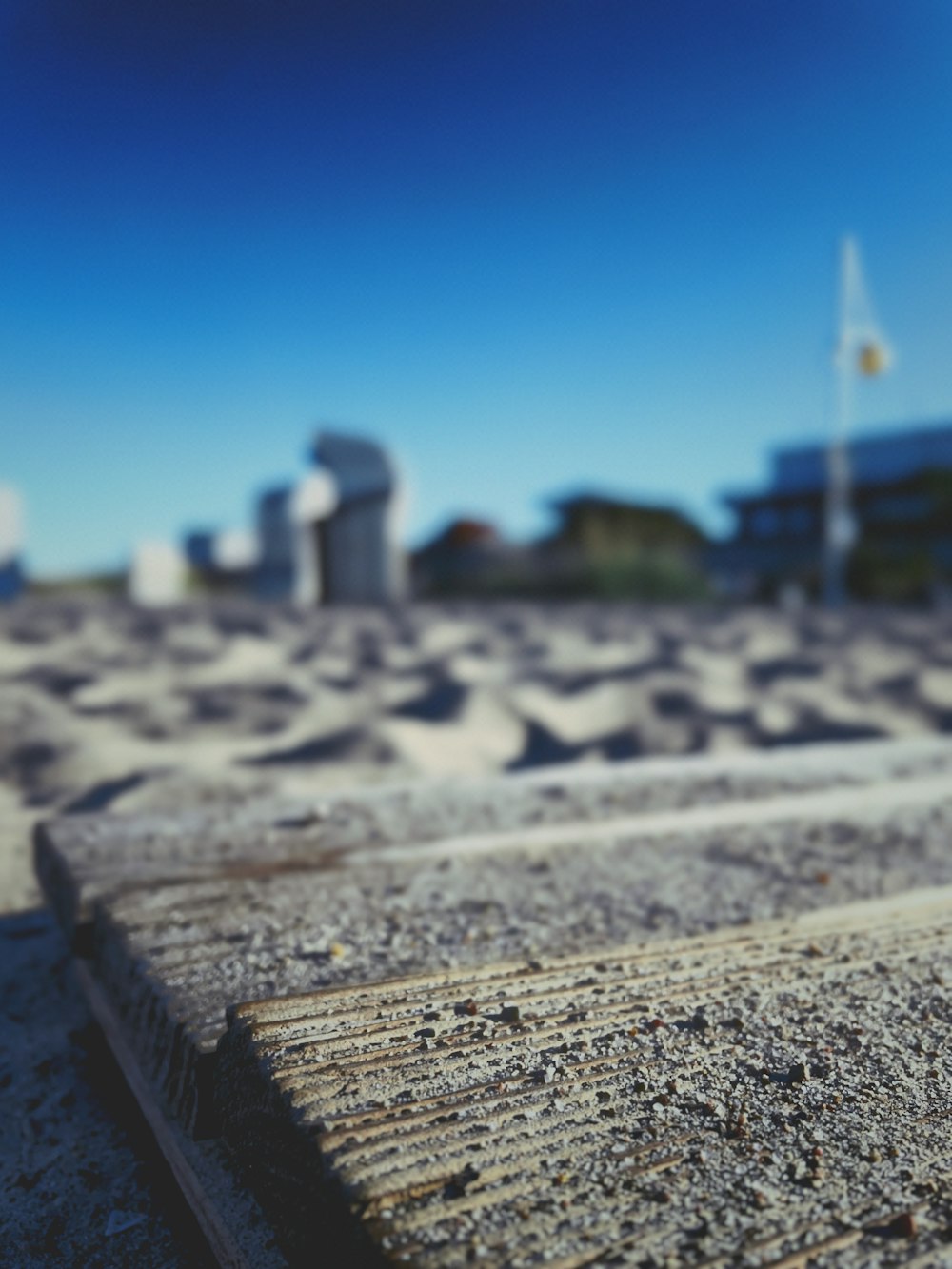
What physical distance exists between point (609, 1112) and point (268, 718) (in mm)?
2086

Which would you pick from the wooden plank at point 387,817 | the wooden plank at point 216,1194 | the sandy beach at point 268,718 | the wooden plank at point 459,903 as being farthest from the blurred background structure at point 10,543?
the wooden plank at point 216,1194

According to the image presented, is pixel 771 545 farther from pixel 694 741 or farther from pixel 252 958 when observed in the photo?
pixel 252 958

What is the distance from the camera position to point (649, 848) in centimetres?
148

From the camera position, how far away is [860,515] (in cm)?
1788

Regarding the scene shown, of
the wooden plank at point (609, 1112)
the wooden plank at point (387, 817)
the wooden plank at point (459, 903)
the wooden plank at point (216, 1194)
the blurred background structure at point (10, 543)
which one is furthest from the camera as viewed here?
the blurred background structure at point (10, 543)

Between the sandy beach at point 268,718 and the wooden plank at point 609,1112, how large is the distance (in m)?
0.24

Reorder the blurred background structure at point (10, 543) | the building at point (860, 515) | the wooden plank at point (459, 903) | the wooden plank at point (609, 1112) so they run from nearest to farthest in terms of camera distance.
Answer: the wooden plank at point (609, 1112), the wooden plank at point (459, 903), the blurred background structure at point (10, 543), the building at point (860, 515)

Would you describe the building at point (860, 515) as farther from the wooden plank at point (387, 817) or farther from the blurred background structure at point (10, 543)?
the wooden plank at point (387, 817)

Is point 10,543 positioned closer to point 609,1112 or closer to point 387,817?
point 387,817

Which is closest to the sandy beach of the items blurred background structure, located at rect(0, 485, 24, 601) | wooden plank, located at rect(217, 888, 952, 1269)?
wooden plank, located at rect(217, 888, 952, 1269)

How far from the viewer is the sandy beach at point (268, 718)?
952mm

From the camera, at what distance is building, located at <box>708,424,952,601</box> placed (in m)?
15.8

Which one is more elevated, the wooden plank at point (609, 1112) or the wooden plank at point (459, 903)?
the wooden plank at point (609, 1112)

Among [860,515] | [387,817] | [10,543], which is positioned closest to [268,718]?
[387,817]
